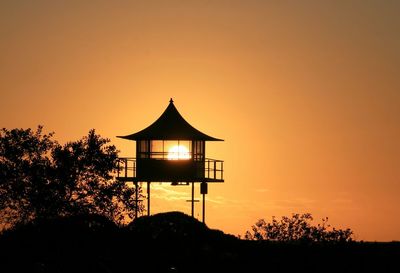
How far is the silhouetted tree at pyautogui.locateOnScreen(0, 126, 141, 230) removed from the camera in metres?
53.8

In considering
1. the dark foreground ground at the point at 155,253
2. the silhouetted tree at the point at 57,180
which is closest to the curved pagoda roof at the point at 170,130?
the silhouetted tree at the point at 57,180

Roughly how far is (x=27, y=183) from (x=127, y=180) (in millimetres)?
11351

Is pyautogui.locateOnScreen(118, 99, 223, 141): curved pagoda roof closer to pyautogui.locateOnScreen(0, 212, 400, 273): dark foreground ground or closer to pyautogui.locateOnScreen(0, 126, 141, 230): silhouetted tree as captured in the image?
pyautogui.locateOnScreen(0, 126, 141, 230): silhouetted tree

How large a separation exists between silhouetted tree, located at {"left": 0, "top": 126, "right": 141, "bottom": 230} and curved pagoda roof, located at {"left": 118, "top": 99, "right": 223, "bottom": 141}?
9338mm

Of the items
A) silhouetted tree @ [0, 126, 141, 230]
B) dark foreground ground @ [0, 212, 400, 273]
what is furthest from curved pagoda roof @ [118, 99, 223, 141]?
dark foreground ground @ [0, 212, 400, 273]

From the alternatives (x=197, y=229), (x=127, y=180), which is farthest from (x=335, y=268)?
(x=127, y=180)

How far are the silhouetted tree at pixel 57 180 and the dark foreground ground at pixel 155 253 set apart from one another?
1957 centimetres

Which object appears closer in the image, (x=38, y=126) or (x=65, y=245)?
(x=65, y=245)

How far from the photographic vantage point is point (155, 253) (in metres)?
30.5

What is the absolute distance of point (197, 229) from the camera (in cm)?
3616

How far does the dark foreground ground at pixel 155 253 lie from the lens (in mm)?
28375

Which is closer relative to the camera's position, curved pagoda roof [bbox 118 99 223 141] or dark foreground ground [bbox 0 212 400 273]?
dark foreground ground [bbox 0 212 400 273]

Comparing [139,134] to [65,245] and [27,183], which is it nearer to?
[27,183]

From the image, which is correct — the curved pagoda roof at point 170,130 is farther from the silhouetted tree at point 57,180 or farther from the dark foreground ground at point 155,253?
the dark foreground ground at point 155,253
